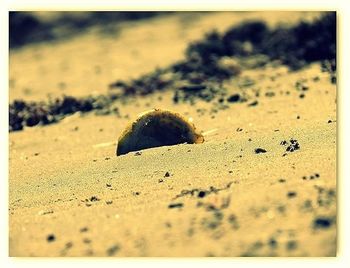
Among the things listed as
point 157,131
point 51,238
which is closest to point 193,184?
point 157,131

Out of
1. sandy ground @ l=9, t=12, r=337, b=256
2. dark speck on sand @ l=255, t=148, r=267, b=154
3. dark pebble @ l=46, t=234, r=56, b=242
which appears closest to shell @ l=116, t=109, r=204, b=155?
sandy ground @ l=9, t=12, r=337, b=256

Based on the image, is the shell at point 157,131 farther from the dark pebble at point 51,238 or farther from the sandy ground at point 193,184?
the dark pebble at point 51,238

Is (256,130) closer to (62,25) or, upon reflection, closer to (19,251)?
(19,251)

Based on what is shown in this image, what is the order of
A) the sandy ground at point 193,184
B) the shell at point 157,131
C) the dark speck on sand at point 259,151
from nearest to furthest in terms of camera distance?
1. the sandy ground at point 193,184
2. the dark speck on sand at point 259,151
3. the shell at point 157,131

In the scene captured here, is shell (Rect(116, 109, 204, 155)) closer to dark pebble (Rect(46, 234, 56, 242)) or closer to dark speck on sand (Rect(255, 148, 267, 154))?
dark speck on sand (Rect(255, 148, 267, 154))

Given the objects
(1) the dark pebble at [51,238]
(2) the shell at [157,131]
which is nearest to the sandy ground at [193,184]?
(1) the dark pebble at [51,238]

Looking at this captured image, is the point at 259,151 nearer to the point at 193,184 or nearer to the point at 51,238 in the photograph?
the point at 193,184
